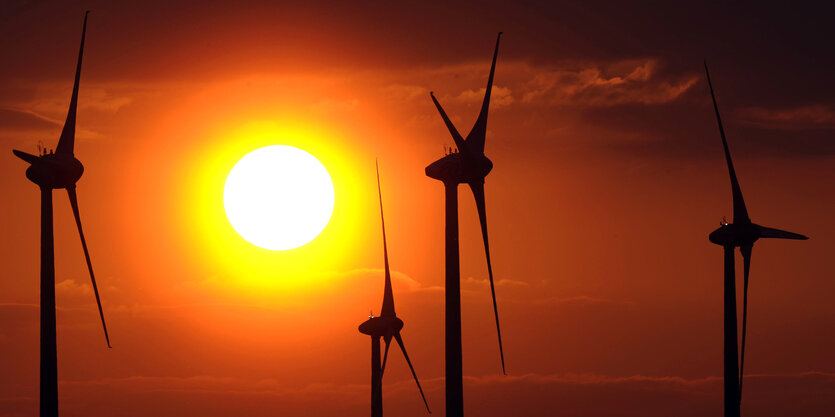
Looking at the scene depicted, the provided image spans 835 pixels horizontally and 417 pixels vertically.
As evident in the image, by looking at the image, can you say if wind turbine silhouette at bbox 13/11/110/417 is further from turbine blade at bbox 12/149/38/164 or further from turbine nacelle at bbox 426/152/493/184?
turbine nacelle at bbox 426/152/493/184

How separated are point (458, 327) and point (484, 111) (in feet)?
63.0

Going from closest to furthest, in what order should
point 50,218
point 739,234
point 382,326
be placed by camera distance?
point 50,218 → point 739,234 → point 382,326

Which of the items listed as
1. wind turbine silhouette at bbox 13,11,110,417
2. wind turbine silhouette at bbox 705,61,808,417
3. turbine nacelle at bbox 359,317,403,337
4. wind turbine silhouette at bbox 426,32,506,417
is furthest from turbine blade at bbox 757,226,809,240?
wind turbine silhouette at bbox 13,11,110,417

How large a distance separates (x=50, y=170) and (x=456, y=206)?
33201 mm

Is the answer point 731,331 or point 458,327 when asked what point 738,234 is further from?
point 458,327

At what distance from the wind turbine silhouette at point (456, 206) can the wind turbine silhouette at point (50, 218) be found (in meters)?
27.9

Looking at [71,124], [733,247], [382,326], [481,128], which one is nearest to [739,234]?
[733,247]

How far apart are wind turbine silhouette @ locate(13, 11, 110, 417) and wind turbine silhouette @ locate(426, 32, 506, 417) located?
27.9 metres

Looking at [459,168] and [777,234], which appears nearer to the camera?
[459,168]

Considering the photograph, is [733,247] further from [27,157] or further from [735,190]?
[27,157]

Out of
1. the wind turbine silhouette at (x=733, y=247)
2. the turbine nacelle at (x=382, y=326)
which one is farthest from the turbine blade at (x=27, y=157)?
the wind turbine silhouette at (x=733, y=247)

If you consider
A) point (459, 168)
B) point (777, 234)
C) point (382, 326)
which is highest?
point (459, 168)

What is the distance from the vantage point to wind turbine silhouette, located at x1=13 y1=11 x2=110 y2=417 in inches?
3708

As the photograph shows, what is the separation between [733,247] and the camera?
112 m
